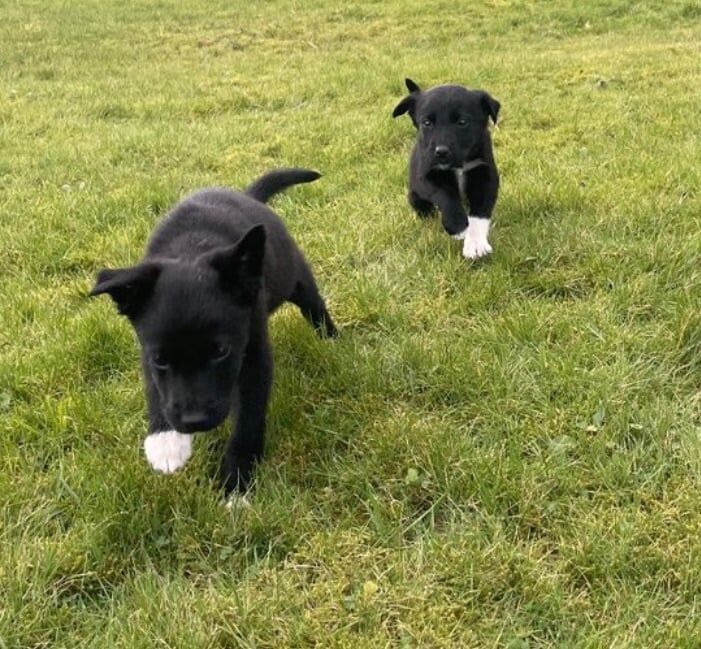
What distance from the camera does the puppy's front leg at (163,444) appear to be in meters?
3.01

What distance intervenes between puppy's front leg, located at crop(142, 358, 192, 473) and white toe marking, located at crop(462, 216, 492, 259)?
2.24 m

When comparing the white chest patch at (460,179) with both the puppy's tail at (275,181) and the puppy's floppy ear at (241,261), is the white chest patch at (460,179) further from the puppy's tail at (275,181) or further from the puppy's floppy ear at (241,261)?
the puppy's floppy ear at (241,261)

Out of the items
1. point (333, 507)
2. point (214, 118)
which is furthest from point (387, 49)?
point (333, 507)

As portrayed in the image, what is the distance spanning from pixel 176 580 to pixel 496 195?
10.9ft

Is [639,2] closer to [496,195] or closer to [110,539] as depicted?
[496,195]

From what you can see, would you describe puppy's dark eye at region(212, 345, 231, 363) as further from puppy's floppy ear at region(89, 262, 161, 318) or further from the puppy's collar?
the puppy's collar

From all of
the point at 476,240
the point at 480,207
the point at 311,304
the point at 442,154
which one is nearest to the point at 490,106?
the point at 442,154

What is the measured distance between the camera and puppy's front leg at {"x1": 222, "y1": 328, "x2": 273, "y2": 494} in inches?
121

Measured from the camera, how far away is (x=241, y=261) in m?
2.79

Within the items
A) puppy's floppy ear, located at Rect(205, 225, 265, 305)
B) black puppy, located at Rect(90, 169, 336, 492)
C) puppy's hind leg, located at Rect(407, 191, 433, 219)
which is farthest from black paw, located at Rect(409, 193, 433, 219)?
puppy's floppy ear, located at Rect(205, 225, 265, 305)

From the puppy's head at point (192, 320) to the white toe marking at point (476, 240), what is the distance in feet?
6.88

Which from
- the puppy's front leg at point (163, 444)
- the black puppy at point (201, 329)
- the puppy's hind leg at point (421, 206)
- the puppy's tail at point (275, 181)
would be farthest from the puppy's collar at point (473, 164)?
the puppy's front leg at point (163, 444)

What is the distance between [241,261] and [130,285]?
371mm

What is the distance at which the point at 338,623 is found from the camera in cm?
244
